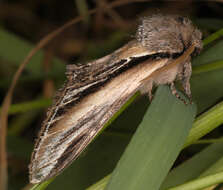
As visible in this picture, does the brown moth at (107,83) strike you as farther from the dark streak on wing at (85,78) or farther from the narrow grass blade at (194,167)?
the narrow grass blade at (194,167)

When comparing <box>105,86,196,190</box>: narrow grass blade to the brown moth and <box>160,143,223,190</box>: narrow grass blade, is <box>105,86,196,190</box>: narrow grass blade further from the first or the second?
<box>160,143,223,190</box>: narrow grass blade

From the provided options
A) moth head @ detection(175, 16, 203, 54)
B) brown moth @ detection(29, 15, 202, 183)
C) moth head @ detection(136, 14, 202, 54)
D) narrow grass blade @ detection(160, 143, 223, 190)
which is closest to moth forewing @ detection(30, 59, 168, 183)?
brown moth @ detection(29, 15, 202, 183)

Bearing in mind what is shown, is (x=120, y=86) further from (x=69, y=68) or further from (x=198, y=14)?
(x=198, y=14)

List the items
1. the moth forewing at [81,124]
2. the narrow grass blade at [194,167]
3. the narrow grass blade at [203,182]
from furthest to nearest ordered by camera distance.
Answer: the narrow grass blade at [194,167] → the moth forewing at [81,124] → the narrow grass blade at [203,182]

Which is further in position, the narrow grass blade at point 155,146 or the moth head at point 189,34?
the moth head at point 189,34

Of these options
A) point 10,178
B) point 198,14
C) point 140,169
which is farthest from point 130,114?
point 198,14

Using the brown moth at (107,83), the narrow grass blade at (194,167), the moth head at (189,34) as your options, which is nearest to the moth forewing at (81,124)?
the brown moth at (107,83)
